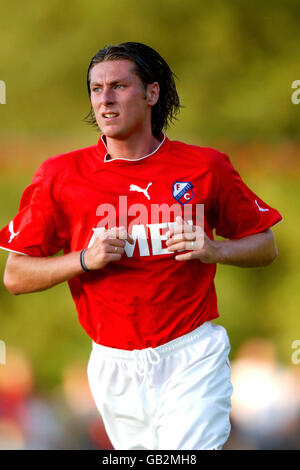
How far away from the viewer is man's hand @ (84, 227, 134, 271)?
239 cm

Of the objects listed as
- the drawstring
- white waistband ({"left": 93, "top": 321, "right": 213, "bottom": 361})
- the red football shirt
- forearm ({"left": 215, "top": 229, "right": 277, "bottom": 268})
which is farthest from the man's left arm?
the drawstring

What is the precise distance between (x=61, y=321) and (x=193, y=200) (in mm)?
2610

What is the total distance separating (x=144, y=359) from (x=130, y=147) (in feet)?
2.50

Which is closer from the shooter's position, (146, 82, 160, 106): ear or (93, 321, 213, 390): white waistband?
(93, 321, 213, 390): white waistband

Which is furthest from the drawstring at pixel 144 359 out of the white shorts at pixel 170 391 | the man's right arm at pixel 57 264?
the man's right arm at pixel 57 264

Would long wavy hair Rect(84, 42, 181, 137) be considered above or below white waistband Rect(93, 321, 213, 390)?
above

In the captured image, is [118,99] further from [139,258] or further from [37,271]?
[37,271]

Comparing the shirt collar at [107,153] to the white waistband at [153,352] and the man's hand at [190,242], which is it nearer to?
the man's hand at [190,242]

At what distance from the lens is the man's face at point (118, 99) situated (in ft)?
8.29

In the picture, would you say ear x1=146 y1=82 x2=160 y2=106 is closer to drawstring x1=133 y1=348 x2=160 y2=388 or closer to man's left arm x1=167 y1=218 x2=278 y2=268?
man's left arm x1=167 y1=218 x2=278 y2=268

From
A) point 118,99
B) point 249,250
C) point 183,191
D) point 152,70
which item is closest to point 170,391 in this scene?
point 249,250

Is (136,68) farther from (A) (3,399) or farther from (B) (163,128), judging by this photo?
(A) (3,399)

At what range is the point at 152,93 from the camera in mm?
→ 2701

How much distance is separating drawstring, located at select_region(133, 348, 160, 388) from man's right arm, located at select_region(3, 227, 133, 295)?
0.37 metres
